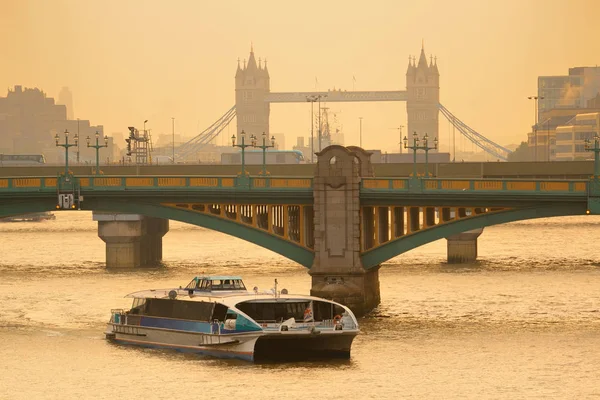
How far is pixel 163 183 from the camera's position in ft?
313

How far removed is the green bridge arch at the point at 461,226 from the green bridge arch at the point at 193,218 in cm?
403

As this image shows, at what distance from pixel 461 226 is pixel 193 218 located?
16406 millimetres

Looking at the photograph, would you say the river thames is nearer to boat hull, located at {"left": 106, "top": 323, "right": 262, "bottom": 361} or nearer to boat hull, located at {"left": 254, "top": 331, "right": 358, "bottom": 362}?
boat hull, located at {"left": 106, "top": 323, "right": 262, "bottom": 361}

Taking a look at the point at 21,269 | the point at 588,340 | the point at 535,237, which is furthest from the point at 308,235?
the point at 535,237

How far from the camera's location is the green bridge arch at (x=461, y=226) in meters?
87.4

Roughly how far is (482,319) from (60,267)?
5279 cm

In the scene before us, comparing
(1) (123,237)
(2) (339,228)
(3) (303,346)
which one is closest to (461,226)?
(2) (339,228)

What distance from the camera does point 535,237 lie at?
18125 cm

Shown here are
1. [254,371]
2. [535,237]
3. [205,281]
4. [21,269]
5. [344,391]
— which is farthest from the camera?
[535,237]

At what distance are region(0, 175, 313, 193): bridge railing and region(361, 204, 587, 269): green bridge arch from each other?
561cm

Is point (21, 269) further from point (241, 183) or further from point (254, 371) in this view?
point (254, 371)

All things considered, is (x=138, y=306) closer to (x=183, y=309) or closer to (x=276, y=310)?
(x=183, y=309)

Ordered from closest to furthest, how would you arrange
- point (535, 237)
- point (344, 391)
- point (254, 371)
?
1. point (344, 391)
2. point (254, 371)
3. point (535, 237)

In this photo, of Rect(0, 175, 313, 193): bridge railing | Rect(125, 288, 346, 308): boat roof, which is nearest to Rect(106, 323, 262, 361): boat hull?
Rect(125, 288, 346, 308): boat roof
